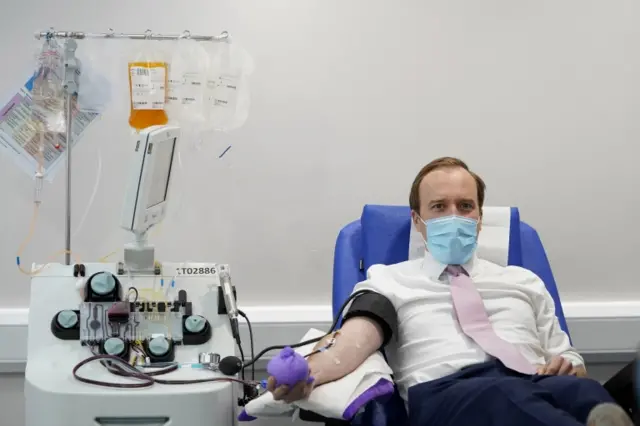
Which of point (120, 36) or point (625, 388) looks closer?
point (625, 388)

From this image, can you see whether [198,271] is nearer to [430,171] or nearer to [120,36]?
[430,171]

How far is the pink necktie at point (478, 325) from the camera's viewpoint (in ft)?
5.12

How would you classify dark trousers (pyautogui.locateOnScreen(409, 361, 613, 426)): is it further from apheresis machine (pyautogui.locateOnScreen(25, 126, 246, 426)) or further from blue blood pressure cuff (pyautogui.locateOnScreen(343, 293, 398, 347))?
apheresis machine (pyautogui.locateOnScreen(25, 126, 246, 426))

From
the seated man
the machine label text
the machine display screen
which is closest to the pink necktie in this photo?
the seated man

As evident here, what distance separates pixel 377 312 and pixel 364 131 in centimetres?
91

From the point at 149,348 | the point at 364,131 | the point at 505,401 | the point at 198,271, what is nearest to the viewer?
the point at 505,401

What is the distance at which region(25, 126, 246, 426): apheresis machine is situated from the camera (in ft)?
4.50

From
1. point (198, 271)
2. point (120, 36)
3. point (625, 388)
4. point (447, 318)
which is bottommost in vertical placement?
point (625, 388)

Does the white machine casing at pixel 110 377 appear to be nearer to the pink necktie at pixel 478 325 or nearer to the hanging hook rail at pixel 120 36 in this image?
the pink necktie at pixel 478 325

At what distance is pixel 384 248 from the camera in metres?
1.92

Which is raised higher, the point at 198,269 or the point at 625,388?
the point at 198,269

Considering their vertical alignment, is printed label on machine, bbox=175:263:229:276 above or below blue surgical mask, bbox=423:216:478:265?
below

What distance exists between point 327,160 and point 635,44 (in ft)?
3.94

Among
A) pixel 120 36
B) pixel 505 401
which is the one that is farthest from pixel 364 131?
pixel 505 401
